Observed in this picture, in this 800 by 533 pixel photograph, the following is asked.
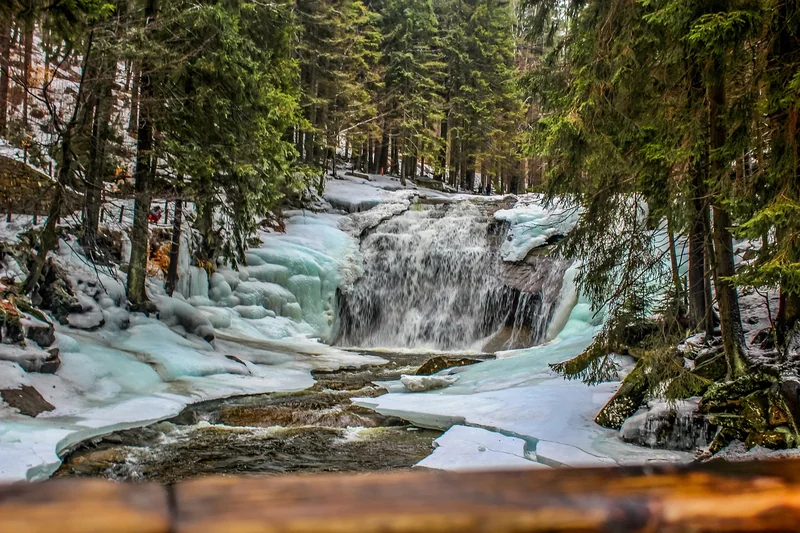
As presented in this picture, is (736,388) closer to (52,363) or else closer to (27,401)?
(27,401)

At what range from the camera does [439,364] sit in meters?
10.9

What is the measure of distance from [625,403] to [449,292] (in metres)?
11.0

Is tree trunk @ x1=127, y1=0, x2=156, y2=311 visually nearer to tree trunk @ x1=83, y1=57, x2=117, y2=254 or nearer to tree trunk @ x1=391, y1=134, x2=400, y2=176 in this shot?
tree trunk @ x1=83, y1=57, x2=117, y2=254

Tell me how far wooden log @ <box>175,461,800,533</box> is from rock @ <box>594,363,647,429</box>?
6.02 m

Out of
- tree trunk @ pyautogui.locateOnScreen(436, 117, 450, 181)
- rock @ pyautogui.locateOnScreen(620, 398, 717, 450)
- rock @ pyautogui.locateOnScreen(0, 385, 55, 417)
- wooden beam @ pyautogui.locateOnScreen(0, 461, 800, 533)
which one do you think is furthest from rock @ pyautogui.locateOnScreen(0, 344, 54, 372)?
tree trunk @ pyautogui.locateOnScreen(436, 117, 450, 181)

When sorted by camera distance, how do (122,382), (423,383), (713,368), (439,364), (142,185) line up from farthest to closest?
(439,364), (142,185), (423,383), (122,382), (713,368)

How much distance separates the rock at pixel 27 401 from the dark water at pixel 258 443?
3.16 feet

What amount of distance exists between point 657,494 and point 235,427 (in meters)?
6.91

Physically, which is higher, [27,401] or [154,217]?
[154,217]

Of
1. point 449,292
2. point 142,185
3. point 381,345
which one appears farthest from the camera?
point 449,292

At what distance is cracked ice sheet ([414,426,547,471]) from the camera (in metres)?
5.37

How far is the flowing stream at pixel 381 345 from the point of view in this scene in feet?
19.1

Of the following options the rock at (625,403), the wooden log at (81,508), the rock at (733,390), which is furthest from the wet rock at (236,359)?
the wooden log at (81,508)

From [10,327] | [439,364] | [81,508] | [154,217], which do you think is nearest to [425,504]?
[81,508]
